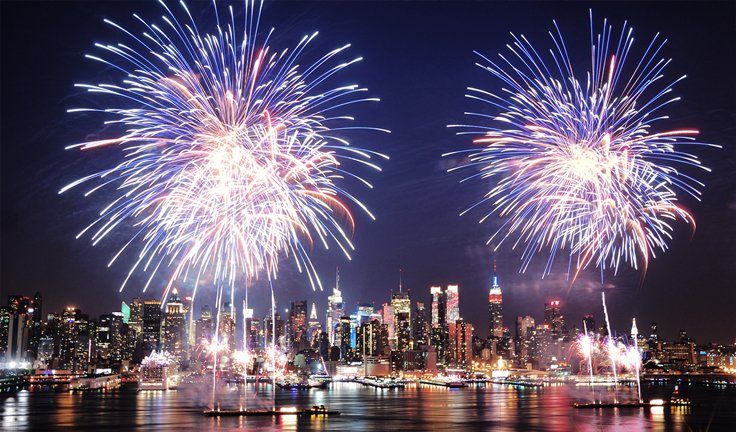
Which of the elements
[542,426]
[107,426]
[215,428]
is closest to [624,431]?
[542,426]

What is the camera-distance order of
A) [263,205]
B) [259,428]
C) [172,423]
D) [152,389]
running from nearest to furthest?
[263,205], [259,428], [172,423], [152,389]

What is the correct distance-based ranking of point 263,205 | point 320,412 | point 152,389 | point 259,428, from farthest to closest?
point 152,389
point 320,412
point 259,428
point 263,205

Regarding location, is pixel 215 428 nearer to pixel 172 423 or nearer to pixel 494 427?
pixel 172 423

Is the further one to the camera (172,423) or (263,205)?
(172,423)

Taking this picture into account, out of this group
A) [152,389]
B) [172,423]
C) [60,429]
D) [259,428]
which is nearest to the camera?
[259,428]

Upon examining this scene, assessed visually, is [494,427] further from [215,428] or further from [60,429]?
[60,429]

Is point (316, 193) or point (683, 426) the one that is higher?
point (316, 193)

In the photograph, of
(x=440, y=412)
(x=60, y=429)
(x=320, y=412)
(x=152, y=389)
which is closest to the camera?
(x=60, y=429)

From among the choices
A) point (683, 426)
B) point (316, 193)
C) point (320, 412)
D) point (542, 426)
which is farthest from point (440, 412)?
point (316, 193)

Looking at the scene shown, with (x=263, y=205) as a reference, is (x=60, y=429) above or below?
below
